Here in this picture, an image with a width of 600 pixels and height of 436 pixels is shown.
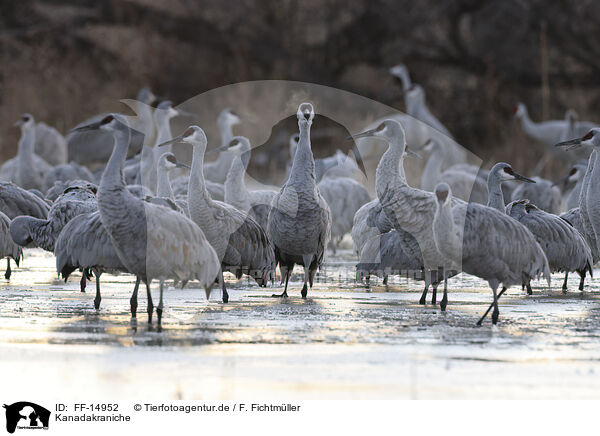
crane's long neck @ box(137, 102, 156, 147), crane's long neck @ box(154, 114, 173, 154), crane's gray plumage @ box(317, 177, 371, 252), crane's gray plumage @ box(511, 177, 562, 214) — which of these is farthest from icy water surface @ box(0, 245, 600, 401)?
crane's long neck @ box(137, 102, 156, 147)

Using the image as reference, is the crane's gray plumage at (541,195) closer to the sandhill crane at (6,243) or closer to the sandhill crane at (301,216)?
the sandhill crane at (301,216)

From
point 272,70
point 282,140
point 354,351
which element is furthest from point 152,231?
point 272,70

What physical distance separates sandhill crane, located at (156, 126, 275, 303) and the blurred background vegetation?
1927cm

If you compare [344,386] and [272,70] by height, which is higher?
[272,70]

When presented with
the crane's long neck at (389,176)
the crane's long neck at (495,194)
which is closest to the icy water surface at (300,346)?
the crane's long neck at (495,194)

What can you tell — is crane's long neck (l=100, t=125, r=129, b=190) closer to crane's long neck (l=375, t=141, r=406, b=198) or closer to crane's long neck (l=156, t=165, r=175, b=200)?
crane's long neck (l=375, t=141, r=406, b=198)

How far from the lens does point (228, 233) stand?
10859 mm

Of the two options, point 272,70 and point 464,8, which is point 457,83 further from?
point 272,70

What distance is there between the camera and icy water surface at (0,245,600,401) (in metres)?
6.83

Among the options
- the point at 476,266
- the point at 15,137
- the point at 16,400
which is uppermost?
the point at 15,137

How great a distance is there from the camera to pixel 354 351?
26.0 feet

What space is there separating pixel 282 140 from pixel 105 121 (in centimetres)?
1936

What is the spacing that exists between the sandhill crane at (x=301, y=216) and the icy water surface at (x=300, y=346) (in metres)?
0.43

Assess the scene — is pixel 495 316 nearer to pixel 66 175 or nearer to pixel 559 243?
pixel 559 243
